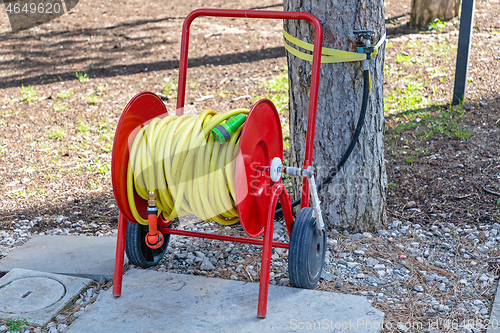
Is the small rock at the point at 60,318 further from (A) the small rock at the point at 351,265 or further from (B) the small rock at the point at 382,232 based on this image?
(B) the small rock at the point at 382,232

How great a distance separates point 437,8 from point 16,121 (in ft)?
21.4

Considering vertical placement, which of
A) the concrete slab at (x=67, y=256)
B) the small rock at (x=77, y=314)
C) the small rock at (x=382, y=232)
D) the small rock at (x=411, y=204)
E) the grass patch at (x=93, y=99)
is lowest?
the small rock at (x=77, y=314)

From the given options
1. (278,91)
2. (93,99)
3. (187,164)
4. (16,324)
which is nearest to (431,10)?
(278,91)

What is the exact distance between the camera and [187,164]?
282 cm

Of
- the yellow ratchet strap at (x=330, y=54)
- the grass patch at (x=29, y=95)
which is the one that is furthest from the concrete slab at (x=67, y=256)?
the grass patch at (x=29, y=95)

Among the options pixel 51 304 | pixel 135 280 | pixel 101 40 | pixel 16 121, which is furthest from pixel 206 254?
pixel 101 40

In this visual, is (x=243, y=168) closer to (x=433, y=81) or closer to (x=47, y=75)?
(x=433, y=81)

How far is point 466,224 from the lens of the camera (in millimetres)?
4027

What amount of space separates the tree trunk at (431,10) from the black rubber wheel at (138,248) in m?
6.70

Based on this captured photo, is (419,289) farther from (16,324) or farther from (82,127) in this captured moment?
(82,127)

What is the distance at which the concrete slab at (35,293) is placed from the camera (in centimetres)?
300

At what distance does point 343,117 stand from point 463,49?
2.92 metres

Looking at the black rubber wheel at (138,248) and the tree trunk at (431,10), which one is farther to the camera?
the tree trunk at (431,10)

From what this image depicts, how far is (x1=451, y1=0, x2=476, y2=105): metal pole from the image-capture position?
5.61m
